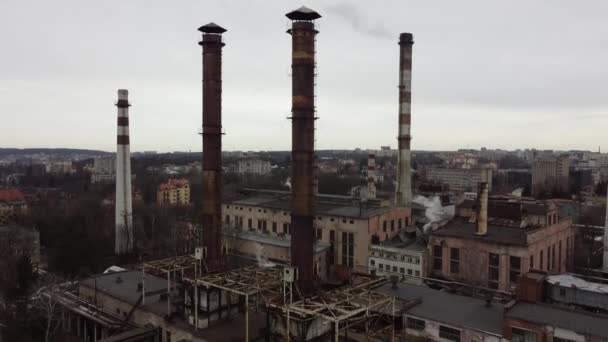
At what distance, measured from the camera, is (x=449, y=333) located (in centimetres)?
1950

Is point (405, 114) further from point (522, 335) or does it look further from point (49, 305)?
point (49, 305)

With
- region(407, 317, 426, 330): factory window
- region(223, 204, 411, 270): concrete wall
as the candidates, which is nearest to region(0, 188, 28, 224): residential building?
region(223, 204, 411, 270): concrete wall

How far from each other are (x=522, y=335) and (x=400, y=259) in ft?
51.0

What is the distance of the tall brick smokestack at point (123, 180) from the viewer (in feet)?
131

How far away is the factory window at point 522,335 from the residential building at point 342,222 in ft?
56.8

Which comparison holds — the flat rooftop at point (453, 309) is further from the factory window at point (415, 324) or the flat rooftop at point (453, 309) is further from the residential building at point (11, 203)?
the residential building at point (11, 203)

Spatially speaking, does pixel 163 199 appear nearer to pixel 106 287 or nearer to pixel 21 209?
pixel 21 209

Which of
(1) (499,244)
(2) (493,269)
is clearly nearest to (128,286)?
(2) (493,269)

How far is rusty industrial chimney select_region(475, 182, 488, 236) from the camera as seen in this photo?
30.2 metres

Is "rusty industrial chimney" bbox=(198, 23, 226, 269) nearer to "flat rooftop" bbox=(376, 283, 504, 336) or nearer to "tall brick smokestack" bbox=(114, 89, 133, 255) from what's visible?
"flat rooftop" bbox=(376, 283, 504, 336)

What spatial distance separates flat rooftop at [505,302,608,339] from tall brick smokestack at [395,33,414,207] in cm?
2369

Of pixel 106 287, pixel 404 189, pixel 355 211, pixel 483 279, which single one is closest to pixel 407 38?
pixel 404 189

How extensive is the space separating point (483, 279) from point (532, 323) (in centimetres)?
1241

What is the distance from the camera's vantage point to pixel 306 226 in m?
20.5
